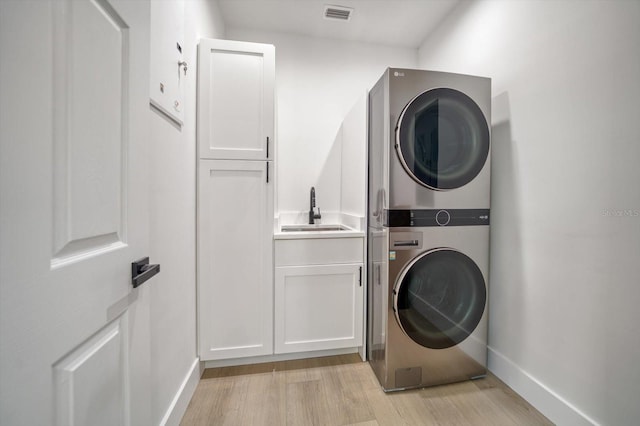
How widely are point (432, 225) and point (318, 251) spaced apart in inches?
29.4

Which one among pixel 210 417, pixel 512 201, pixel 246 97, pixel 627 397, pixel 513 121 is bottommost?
pixel 210 417

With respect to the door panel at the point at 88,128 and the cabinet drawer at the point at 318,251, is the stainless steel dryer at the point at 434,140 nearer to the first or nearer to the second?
the cabinet drawer at the point at 318,251

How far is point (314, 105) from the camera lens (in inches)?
96.7

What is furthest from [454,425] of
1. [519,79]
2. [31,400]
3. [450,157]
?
[519,79]

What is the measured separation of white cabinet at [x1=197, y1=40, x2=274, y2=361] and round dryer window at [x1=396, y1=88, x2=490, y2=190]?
0.87 metres

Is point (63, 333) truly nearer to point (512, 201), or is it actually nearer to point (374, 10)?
point (512, 201)

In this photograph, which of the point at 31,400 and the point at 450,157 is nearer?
the point at 31,400

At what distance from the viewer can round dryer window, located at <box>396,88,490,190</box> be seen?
1481 mm

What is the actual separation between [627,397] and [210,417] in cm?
189

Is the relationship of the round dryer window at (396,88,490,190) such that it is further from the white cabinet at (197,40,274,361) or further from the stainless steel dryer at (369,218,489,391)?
the white cabinet at (197,40,274,361)

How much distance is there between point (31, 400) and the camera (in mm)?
433

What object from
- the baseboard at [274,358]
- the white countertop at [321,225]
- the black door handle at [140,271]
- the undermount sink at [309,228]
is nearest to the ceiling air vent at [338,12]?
the white countertop at [321,225]

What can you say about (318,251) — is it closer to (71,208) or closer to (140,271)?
(140,271)

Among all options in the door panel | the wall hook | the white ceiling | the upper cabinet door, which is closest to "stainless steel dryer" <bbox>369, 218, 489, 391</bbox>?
the upper cabinet door
